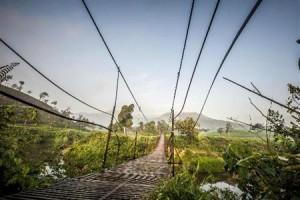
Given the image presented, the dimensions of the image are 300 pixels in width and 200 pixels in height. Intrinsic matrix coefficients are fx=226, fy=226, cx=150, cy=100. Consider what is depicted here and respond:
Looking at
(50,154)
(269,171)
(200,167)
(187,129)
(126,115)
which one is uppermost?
(126,115)

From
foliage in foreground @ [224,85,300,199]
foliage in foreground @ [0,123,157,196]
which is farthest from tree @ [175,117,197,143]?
foliage in foreground @ [224,85,300,199]

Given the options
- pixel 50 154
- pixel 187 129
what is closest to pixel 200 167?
pixel 187 129

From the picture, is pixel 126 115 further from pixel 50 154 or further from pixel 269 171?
→ pixel 269 171

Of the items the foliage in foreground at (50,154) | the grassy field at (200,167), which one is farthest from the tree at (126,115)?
the grassy field at (200,167)

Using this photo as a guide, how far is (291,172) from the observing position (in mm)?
1793

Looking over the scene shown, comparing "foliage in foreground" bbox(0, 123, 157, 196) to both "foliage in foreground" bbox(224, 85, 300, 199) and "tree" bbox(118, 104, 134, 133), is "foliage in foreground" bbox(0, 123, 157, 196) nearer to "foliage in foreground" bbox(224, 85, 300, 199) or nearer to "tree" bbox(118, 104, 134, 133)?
"foliage in foreground" bbox(224, 85, 300, 199)

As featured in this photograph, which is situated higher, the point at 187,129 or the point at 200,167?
the point at 187,129

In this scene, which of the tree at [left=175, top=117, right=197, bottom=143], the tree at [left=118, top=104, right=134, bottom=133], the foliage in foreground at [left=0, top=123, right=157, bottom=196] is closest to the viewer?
the foliage in foreground at [left=0, top=123, right=157, bottom=196]

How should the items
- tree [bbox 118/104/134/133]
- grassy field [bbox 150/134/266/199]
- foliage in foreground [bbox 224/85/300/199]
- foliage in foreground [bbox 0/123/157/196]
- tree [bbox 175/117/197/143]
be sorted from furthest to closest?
tree [bbox 118/104/134/133] → tree [bbox 175/117/197/143] → foliage in foreground [bbox 0/123/157/196] → grassy field [bbox 150/134/266/199] → foliage in foreground [bbox 224/85/300/199]

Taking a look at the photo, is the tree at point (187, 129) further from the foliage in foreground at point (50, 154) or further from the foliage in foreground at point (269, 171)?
the foliage in foreground at point (269, 171)

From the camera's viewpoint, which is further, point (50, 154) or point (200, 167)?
point (200, 167)

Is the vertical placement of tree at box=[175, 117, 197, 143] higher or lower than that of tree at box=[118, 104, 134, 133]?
lower

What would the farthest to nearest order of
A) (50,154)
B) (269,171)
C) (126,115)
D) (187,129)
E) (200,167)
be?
(126,115) → (187,129) → (200,167) → (50,154) → (269,171)

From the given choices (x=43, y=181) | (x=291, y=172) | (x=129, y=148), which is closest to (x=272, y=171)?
(x=291, y=172)
